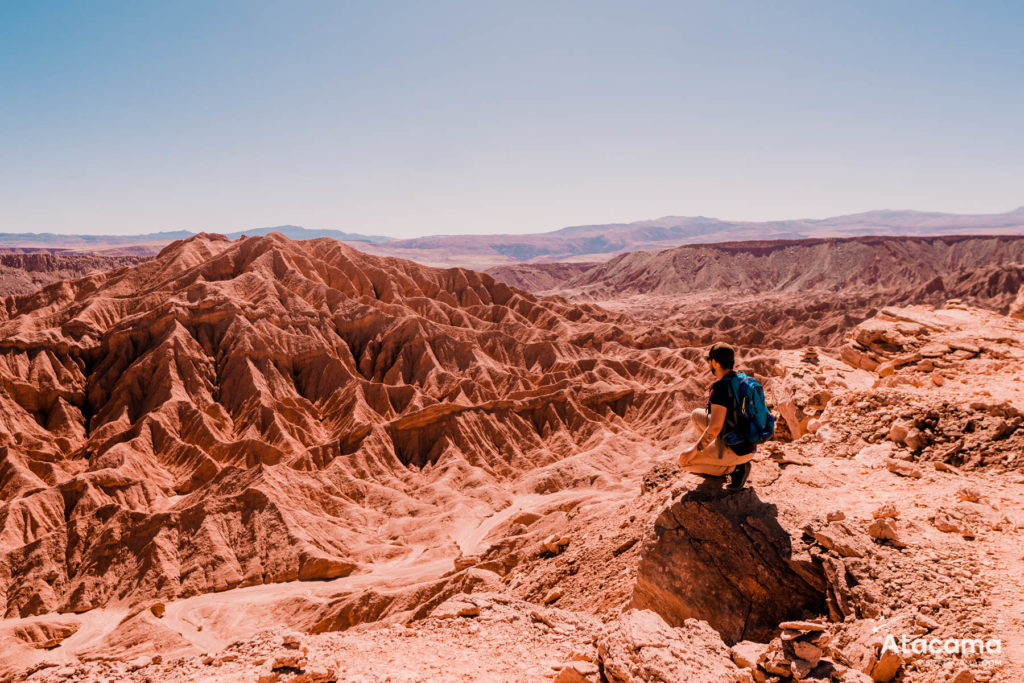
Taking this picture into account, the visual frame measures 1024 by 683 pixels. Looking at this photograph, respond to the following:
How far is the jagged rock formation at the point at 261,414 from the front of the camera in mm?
35219

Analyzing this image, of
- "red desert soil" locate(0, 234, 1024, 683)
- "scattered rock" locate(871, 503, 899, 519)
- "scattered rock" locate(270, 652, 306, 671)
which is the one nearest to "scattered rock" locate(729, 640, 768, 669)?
"red desert soil" locate(0, 234, 1024, 683)

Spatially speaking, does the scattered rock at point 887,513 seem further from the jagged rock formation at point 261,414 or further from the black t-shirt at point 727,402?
the jagged rock formation at point 261,414

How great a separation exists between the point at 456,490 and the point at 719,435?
42521mm

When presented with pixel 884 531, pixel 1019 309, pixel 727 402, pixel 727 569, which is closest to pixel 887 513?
pixel 884 531

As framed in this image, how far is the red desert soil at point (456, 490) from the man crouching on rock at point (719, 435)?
45 cm

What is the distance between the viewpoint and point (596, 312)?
4092 inches

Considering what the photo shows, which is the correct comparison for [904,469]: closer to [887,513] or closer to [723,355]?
[887,513]

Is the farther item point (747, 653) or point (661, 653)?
point (747, 653)

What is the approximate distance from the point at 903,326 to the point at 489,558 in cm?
1818

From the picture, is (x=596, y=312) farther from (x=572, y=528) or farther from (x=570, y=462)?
(x=572, y=528)

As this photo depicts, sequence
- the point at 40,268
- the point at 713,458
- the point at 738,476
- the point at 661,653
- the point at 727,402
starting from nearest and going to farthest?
the point at 661,653
the point at 727,402
the point at 713,458
the point at 738,476
the point at 40,268

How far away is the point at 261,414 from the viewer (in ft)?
185

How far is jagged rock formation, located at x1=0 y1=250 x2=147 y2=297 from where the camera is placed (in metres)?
154

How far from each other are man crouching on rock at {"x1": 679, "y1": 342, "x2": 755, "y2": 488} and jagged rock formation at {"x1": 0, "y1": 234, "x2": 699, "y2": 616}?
3188cm
